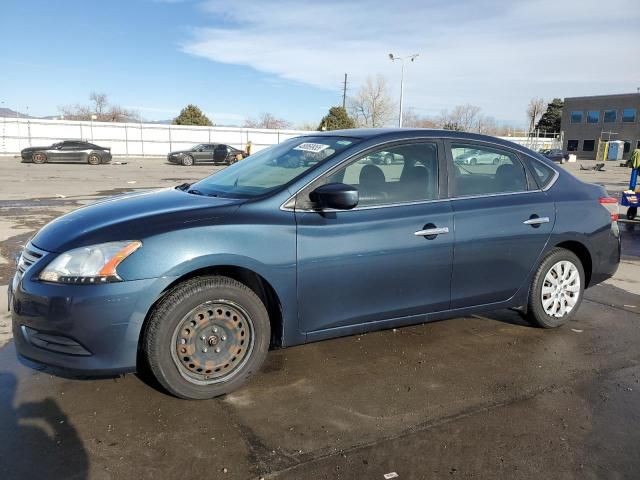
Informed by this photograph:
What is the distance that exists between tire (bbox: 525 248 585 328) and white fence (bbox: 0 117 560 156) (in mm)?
Result: 38207

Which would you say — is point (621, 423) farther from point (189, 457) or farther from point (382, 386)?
point (189, 457)

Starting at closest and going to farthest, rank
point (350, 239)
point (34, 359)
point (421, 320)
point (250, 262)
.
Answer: point (34, 359) < point (250, 262) < point (350, 239) < point (421, 320)

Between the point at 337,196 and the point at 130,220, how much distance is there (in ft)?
4.25

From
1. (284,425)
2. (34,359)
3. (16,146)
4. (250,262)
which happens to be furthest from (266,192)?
(16,146)

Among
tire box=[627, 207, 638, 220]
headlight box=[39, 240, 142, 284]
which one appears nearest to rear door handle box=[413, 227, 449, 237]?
headlight box=[39, 240, 142, 284]

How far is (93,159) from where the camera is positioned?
100ft

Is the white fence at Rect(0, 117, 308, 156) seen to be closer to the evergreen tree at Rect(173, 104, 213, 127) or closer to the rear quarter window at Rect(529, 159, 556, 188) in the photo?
the evergreen tree at Rect(173, 104, 213, 127)

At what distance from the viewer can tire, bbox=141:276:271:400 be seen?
3064 mm

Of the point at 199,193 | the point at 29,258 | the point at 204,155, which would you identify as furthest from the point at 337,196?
the point at 204,155

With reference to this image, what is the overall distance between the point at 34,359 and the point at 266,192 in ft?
5.72

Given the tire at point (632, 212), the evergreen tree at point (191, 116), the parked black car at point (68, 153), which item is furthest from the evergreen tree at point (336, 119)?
the tire at point (632, 212)

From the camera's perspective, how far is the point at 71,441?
2803mm

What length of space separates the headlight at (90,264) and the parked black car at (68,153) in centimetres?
2998

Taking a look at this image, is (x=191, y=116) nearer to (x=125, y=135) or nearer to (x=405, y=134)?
(x=125, y=135)
